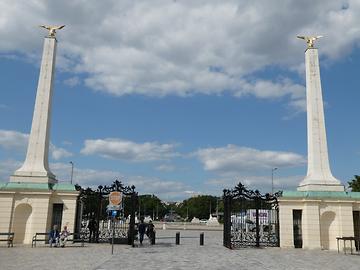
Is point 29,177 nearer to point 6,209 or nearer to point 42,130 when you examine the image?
point 6,209

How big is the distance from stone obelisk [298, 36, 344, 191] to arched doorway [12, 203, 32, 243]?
62.1 ft

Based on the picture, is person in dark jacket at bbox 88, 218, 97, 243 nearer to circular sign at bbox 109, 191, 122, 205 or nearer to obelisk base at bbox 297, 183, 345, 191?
circular sign at bbox 109, 191, 122, 205

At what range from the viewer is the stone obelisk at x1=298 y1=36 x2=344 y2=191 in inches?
1124

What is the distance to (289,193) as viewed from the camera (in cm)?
2831

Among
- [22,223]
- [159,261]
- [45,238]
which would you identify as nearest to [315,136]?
[159,261]

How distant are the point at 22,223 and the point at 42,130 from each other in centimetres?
648

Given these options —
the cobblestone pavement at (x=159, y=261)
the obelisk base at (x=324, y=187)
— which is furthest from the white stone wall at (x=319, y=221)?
the cobblestone pavement at (x=159, y=261)

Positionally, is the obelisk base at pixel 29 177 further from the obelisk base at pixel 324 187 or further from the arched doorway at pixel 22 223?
the obelisk base at pixel 324 187

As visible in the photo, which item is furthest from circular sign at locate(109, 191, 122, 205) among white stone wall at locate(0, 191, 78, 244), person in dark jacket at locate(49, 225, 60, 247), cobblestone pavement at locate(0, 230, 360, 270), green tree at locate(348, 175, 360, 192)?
green tree at locate(348, 175, 360, 192)

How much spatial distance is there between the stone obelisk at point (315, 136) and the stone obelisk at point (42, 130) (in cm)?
1822

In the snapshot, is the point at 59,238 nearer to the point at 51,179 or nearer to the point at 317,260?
the point at 51,179

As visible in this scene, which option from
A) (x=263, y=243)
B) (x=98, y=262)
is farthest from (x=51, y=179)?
(x=263, y=243)

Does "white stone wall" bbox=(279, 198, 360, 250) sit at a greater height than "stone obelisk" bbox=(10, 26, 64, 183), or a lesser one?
lesser

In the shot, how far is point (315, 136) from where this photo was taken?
1163 inches
